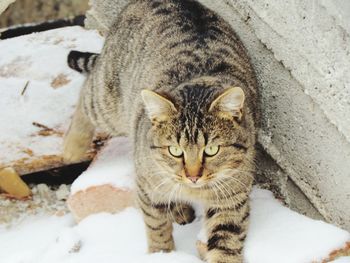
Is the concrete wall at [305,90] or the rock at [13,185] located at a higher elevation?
the concrete wall at [305,90]

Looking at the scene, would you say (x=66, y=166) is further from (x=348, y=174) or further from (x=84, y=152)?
(x=348, y=174)

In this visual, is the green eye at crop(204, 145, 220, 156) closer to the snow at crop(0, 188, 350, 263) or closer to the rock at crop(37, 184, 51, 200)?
the snow at crop(0, 188, 350, 263)

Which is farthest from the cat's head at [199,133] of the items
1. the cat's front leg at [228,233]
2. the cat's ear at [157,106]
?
the cat's front leg at [228,233]

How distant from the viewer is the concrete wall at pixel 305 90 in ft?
8.96

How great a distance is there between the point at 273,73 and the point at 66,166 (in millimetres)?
1321

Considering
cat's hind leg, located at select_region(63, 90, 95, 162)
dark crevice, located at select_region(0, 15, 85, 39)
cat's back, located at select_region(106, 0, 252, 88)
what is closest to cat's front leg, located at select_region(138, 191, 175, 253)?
cat's back, located at select_region(106, 0, 252, 88)

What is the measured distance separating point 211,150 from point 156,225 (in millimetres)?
483

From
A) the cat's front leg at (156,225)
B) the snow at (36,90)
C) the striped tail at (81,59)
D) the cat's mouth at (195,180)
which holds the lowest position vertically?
the snow at (36,90)

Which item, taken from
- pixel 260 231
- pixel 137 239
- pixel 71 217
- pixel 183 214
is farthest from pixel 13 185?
pixel 260 231

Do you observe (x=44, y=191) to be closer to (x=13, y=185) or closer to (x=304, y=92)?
(x=13, y=185)

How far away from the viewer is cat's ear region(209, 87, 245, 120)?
2598mm

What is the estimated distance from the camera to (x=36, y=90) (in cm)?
383

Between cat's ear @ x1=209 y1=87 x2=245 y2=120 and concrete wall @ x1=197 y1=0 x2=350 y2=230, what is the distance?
1.24ft

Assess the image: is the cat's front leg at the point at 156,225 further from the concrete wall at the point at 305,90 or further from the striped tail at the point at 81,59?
the striped tail at the point at 81,59
